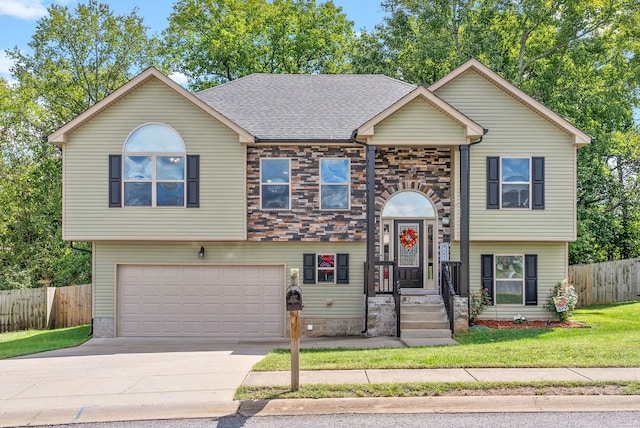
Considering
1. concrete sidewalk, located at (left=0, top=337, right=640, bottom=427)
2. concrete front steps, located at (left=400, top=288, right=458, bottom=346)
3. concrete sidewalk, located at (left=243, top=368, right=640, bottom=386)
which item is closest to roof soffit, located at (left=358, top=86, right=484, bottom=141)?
concrete front steps, located at (left=400, top=288, right=458, bottom=346)

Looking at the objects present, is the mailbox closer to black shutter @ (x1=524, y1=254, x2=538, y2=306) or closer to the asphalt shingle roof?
the asphalt shingle roof

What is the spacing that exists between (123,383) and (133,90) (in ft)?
29.7

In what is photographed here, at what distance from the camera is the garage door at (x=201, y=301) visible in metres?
15.9

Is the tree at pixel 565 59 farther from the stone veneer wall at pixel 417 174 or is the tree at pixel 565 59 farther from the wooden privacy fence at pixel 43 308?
the wooden privacy fence at pixel 43 308

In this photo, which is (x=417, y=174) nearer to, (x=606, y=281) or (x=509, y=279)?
(x=509, y=279)

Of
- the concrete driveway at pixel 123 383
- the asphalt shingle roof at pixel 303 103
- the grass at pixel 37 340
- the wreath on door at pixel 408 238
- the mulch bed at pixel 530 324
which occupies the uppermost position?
the asphalt shingle roof at pixel 303 103

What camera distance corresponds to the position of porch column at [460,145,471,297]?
14703 millimetres

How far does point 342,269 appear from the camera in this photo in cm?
1598

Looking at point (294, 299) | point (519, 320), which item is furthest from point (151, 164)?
point (519, 320)

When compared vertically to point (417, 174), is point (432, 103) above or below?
above

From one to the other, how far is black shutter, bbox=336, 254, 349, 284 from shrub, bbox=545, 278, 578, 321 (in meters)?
5.81

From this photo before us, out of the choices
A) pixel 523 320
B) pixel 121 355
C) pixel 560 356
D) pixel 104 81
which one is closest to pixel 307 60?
pixel 104 81

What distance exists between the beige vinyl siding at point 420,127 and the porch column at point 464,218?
48 centimetres

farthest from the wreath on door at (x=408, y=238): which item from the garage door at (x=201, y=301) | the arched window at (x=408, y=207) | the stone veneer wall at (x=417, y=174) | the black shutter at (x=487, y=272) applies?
the garage door at (x=201, y=301)
